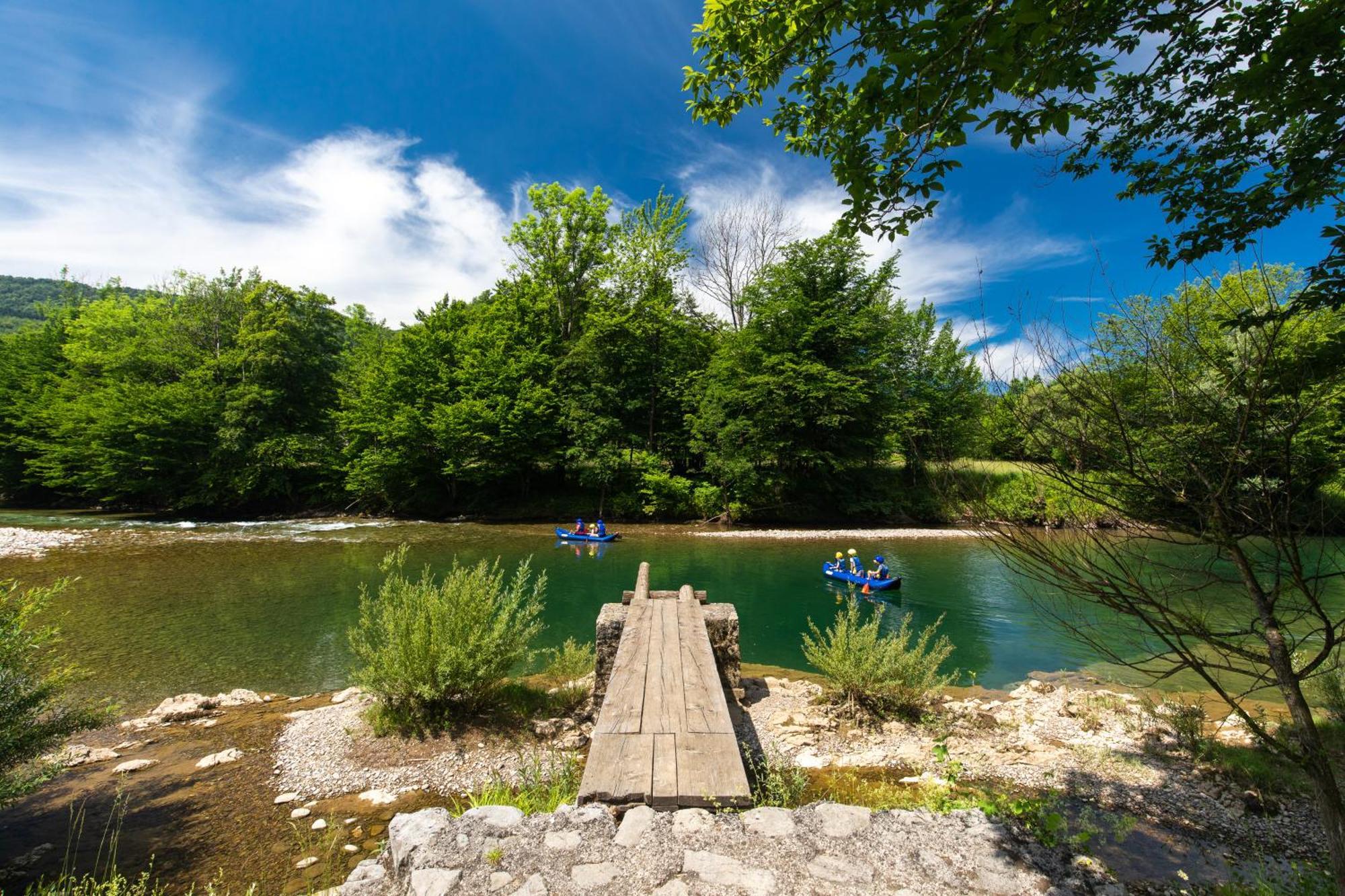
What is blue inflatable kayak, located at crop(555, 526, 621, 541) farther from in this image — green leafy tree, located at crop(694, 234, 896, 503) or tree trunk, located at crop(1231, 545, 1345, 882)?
tree trunk, located at crop(1231, 545, 1345, 882)

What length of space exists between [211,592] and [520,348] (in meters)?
18.7

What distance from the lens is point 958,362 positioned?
26.3 m

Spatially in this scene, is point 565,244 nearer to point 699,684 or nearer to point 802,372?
point 802,372

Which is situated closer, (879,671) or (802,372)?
(879,671)

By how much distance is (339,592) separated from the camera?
13.3 meters

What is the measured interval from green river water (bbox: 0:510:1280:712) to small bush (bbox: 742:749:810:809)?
4225mm

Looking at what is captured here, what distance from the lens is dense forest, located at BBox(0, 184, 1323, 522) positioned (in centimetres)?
2650

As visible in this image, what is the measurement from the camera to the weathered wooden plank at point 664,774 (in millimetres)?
3172

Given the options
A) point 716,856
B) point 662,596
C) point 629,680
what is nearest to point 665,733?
point 629,680

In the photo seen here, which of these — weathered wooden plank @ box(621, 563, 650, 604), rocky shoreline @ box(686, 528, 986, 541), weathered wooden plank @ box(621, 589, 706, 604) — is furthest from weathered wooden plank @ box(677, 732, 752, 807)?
rocky shoreline @ box(686, 528, 986, 541)

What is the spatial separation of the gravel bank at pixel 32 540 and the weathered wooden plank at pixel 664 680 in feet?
69.6

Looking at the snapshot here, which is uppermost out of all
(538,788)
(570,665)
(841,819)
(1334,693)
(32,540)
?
(1334,693)

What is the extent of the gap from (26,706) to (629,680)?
172 inches

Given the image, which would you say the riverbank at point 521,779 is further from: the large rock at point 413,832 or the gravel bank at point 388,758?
the large rock at point 413,832
